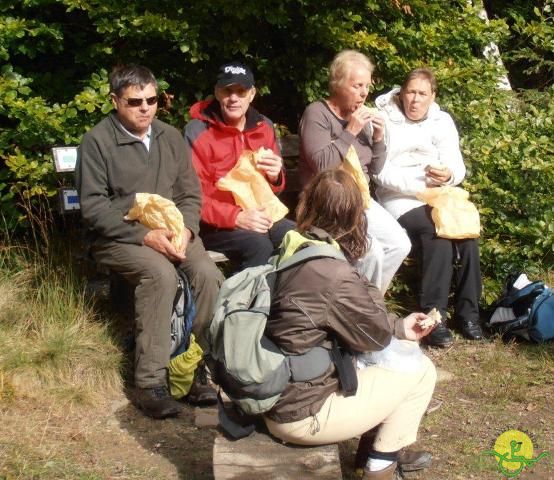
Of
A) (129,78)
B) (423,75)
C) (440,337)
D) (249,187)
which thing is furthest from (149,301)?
(423,75)

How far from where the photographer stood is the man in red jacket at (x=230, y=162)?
508 cm

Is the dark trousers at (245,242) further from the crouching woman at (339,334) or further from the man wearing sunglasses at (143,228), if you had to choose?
the crouching woman at (339,334)

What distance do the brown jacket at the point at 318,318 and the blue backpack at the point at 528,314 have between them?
7.24ft

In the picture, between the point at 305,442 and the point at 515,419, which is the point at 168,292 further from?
the point at 515,419

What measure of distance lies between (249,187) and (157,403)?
4.76 ft

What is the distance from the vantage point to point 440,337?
5.42 meters

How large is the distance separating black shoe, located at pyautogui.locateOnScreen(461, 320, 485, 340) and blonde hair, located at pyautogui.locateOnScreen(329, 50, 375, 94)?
1.74 meters

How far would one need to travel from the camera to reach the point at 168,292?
4.57 m

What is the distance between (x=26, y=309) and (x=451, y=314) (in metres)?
2.75

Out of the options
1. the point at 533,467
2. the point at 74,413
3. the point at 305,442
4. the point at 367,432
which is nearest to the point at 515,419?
the point at 533,467

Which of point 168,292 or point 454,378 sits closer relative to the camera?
point 168,292

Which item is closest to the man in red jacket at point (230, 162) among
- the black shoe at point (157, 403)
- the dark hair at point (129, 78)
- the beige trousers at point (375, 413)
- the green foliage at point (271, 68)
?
the dark hair at point (129, 78)

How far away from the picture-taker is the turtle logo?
409 centimetres

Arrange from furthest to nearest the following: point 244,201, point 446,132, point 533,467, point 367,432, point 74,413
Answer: point 446,132
point 244,201
point 74,413
point 533,467
point 367,432
